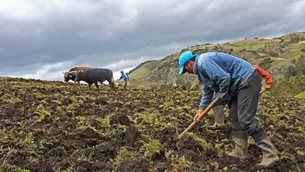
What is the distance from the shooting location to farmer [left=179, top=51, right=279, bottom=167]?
6.04 metres

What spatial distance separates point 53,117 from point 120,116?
1.57 m

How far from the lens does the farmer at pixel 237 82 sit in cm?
604

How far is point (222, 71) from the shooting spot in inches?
236

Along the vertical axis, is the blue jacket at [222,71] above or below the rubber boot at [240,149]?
above

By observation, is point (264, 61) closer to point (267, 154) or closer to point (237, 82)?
point (267, 154)

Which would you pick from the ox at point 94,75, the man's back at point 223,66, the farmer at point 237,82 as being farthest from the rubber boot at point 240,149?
the ox at point 94,75

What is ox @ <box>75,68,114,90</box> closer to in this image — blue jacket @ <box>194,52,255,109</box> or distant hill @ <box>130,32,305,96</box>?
blue jacket @ <box>194,52,255,109</box>

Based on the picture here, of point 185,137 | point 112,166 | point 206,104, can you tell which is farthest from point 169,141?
point 112,166

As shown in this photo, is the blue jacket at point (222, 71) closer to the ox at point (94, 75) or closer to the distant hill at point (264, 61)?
the ox at point (94, 75)

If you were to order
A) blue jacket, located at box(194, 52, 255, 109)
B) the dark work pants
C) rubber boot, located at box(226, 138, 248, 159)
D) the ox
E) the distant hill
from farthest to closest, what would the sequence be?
the distant hill, the ox, rubber boot, located at box(226, 138, 248, 159), the dark work pants, blue jacket, located at box(194, 52, 255, 109)

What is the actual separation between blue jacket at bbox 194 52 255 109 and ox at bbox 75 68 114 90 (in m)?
15.6

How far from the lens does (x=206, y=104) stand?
6.98 m

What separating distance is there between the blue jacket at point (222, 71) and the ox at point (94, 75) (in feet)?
51.2

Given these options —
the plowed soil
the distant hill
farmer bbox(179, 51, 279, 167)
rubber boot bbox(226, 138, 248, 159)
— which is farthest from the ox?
the distant hill
